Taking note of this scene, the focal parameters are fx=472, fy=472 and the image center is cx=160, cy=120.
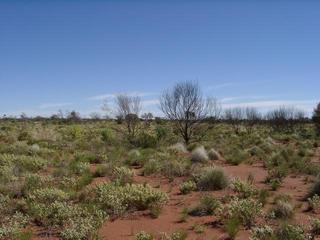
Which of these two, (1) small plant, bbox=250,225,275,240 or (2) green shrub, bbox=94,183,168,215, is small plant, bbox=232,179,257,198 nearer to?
(2) green shrub, bbox=94,183,168,215

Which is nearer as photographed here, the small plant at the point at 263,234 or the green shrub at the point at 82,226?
the small plant at the point at 263,234

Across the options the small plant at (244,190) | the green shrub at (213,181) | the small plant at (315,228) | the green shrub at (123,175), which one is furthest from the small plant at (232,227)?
the green shrub at (123,175)

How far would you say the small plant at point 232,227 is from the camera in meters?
9.14

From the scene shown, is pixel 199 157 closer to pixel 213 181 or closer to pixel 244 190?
pixel 213 181

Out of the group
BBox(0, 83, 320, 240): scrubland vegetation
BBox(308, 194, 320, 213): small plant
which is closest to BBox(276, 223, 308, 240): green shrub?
BBox(0, 83, 320, 240): scrubland vegetation

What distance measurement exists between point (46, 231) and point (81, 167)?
26.0 feet

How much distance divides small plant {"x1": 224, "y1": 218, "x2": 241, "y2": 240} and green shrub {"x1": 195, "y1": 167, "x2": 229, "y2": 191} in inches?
181

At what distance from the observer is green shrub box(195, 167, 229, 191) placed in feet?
47.5

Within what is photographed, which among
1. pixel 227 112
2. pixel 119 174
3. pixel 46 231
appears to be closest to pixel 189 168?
pixel 119 174

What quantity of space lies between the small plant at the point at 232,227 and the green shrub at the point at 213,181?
15.1 ft

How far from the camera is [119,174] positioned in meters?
15.9

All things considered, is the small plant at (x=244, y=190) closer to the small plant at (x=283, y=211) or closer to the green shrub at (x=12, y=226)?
the small plant at (x=283, y=211)

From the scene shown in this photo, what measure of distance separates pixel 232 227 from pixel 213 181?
5.30m

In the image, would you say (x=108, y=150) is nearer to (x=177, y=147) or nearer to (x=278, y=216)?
(x=177, y=147)
